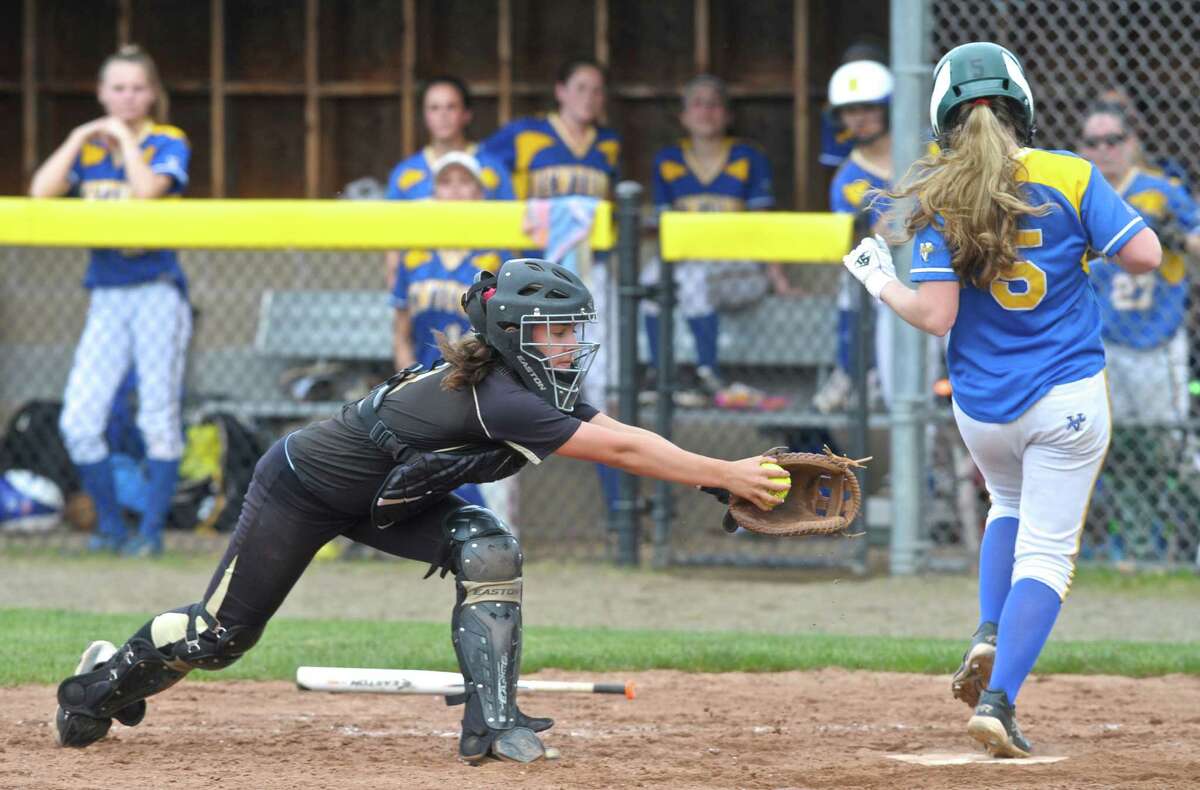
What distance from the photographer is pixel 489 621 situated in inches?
179

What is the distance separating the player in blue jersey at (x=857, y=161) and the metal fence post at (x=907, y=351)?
0.89ft

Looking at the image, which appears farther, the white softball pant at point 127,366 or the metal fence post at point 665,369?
the white softball pant at point 127,366

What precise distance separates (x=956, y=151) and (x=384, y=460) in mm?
1704

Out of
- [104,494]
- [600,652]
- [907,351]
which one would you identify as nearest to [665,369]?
[907,351]

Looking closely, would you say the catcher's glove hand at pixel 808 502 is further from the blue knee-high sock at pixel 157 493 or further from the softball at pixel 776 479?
the blue knee-high sock at pixel 157 493

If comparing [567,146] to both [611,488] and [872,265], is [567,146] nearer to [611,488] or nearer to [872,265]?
[611,488]

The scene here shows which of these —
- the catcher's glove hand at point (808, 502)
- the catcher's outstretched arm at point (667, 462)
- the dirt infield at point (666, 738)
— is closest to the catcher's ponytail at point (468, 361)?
the catcher's outstretched arm at point (667, 462)

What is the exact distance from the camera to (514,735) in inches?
180

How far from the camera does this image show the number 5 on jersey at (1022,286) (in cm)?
453

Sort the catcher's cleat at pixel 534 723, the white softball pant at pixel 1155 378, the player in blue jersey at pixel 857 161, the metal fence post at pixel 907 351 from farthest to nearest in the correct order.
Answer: the player in blue jersey at pixel 857 161 → the white softball pant at pixel 1155 378 → the metal fence post at pixel 907 351 → the catcher's cleat at pixel 534 723

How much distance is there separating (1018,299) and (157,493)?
521 centimetres

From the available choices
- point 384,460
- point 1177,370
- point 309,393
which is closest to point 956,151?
point 384,460

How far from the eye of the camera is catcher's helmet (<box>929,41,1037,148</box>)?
15.1 ft

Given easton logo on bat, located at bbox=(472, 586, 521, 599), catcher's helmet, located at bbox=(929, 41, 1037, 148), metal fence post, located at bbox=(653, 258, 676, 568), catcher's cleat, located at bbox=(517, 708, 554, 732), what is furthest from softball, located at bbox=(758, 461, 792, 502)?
metal fence post, located at bbox=(653, 258, 676, 568)
